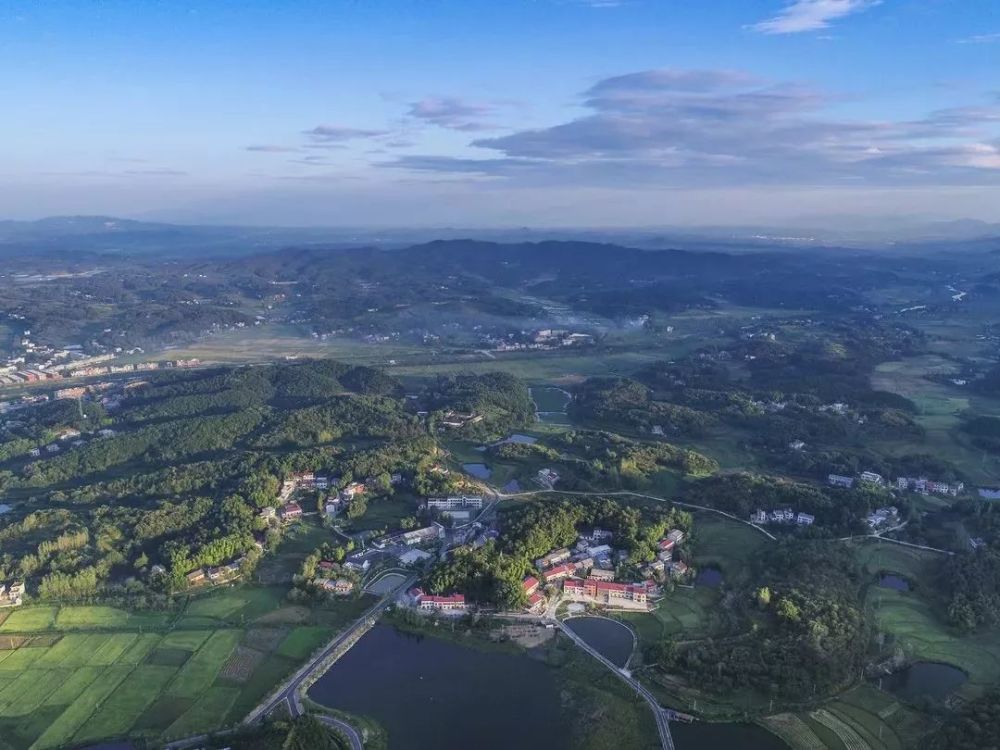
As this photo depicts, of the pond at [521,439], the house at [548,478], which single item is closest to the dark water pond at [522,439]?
the pond at [521,439]

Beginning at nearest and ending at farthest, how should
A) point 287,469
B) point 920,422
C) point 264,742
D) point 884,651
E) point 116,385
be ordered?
point 264,742, point 884,651, point 287,469, point 920,422, point 116,385

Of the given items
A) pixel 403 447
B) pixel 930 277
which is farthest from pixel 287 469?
pixel 930 277

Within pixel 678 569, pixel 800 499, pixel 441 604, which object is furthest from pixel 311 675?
pixel 800 499

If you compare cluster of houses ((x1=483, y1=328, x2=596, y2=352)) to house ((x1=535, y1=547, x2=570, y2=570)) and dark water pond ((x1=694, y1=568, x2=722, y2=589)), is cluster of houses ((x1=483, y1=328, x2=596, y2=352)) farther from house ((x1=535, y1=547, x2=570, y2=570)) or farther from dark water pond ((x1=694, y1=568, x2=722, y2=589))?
dark water pond ((x1=694, y1=568, x2=722, y2=589))

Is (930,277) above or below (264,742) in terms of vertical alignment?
above

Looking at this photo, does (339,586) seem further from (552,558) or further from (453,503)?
(453,503)

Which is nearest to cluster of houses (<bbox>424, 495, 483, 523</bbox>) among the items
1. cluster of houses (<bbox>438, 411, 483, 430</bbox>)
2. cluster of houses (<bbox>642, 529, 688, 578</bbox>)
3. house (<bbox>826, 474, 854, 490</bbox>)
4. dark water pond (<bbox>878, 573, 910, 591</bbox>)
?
cluster of houses (<bbox>642, 529, 688, 578</bbox>)

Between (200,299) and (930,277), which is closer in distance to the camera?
(200,299)

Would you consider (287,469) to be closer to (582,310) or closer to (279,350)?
(279,350)

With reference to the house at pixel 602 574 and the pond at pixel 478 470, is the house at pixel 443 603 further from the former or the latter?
the pond at pixel 478 470
